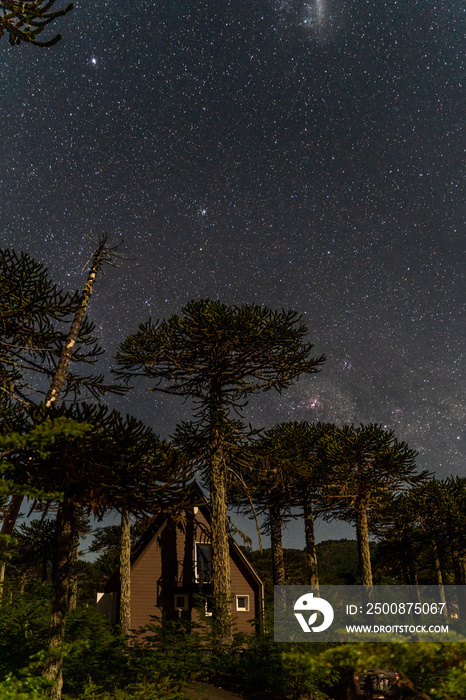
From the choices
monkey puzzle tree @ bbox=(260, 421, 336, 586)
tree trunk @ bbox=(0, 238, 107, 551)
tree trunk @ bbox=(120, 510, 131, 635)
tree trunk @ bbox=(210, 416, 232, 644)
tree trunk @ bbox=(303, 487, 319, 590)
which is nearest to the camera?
tree trunk @ bbox=(0, 238, 107, 551)

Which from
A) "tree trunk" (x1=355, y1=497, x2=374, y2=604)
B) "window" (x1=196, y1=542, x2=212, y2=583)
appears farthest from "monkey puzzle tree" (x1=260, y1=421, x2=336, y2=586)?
"window" (x1=196, y1=542, x2=212, y2=583)

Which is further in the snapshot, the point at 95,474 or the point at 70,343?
the point at 70,343

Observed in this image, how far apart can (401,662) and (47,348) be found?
39.8 feet

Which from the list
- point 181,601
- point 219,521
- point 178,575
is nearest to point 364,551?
point 178,575

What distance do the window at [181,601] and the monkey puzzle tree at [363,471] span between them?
10.00 meters

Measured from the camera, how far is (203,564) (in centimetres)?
2814

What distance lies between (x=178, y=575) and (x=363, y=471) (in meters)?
12.3

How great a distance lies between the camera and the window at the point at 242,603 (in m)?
28.6

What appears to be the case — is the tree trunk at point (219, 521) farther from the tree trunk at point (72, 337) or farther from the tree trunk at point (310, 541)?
the tree trunk at point (310, 541)

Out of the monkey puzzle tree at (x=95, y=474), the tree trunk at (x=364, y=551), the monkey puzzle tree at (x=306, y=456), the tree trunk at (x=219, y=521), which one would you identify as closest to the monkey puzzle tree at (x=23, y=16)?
the monkey puzzle tree at (x=95, y=474)

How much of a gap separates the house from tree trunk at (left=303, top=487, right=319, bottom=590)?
3.26 metres

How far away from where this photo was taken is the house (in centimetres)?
2698

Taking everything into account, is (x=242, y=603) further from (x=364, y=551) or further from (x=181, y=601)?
(x=364, y=551)

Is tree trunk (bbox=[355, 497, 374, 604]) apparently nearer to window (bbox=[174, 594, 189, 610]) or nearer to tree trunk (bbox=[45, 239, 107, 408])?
window (bbox=[174, 594, 189, 610])
